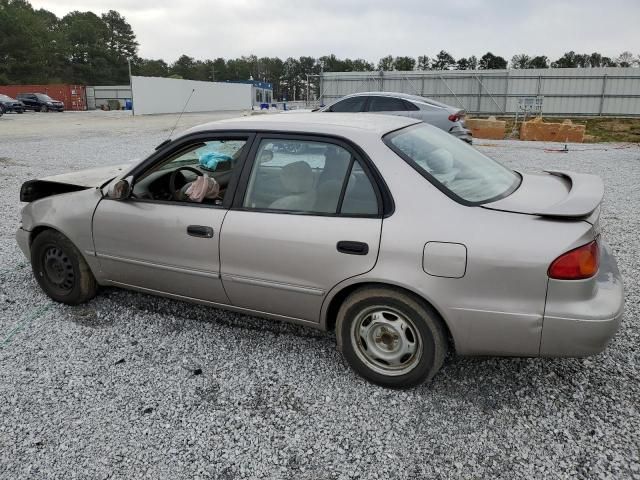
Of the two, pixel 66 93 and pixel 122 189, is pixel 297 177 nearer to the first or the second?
pixel 122 189

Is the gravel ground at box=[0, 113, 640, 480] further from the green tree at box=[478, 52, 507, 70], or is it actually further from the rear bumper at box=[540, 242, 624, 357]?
the green tree at box=[478, 52, 507, 70]

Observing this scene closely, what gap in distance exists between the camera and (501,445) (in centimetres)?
246

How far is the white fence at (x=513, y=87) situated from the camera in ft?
Result: 84.8

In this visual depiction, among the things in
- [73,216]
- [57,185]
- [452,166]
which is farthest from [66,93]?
[452,166]

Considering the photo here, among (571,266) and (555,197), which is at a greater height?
(555,197)

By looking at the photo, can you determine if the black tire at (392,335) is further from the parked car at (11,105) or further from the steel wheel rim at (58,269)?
the parked car at (11,105)

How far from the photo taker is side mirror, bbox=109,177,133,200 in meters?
3.49

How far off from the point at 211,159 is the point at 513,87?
87.0ft

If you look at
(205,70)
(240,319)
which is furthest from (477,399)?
(205,70)

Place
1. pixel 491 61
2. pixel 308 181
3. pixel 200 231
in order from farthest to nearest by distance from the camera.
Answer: pixel 491 61, pixel 200 231, pixel 308 181

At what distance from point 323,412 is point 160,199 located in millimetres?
1865

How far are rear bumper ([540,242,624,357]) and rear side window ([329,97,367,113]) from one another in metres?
10.4

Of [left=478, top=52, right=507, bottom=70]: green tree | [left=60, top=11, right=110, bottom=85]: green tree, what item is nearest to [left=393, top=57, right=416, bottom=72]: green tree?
[left=478, top=52, right=507, bottom=70]: green tree

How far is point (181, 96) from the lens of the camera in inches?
1679
